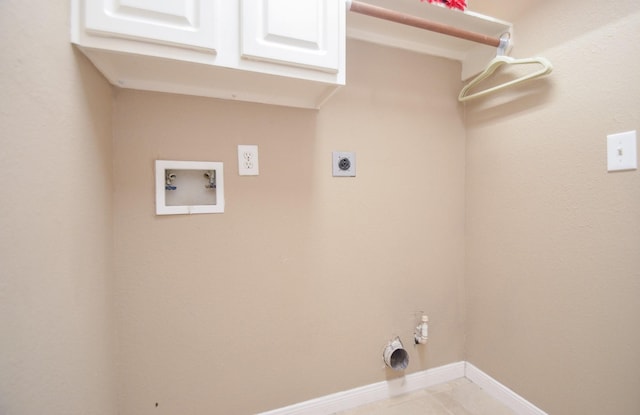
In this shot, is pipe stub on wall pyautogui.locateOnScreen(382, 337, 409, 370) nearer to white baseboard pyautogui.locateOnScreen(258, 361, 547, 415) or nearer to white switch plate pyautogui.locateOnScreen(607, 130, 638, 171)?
white baseboard pyautogui.locateOnScreen(258, 361, 547, 415)

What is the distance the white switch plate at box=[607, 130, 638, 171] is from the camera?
2.92 feet

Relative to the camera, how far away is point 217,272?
1.12 m

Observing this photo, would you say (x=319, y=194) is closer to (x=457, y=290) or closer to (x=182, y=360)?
(x=182, y=360)

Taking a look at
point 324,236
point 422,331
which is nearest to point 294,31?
point 324,236

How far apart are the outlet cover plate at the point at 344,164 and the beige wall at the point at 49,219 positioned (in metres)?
0.90

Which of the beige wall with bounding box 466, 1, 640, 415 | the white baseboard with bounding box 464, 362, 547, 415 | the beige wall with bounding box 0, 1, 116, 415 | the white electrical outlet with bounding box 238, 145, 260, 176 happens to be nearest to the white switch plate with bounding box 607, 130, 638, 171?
the beige wall with bounding box 466, 1, 640, 415

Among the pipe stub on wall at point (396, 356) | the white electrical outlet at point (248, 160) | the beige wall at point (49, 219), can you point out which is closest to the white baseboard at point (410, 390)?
the pipe stub on wall at point (396, 356)

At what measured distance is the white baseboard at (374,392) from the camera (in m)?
1.25

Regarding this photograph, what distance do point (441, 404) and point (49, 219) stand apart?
5.69 ft

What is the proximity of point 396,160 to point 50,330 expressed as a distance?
55.2 inches

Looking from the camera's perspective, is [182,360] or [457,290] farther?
[457,290]

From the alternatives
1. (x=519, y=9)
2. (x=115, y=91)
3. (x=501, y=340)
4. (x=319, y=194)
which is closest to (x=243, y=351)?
(x=319, y=194)

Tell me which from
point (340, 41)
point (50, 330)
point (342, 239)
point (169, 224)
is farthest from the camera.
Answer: point (342, 239)

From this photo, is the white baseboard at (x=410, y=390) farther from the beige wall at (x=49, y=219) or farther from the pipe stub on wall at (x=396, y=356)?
the beige wall at (x=49, y=219)
